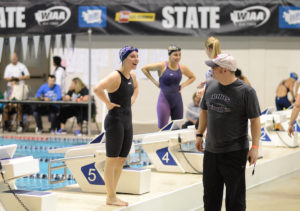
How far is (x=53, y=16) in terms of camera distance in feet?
46.4

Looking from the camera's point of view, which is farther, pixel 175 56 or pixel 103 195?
pixel 175 56

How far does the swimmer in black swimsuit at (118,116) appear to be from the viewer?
4.75 m

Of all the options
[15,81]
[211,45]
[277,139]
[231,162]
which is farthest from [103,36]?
[231,162]

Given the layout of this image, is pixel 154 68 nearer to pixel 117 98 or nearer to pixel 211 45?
pixel 211 45

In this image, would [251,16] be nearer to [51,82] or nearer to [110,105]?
[51,82]

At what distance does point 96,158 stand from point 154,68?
2.72 meters

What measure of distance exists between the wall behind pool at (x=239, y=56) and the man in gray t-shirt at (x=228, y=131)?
10108 millimetres

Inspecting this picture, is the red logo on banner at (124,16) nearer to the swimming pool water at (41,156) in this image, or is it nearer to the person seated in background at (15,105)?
the person seated in background at (15,105)

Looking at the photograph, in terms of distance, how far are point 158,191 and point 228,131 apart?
173cm

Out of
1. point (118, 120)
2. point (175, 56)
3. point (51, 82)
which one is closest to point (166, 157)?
point (175, 56)

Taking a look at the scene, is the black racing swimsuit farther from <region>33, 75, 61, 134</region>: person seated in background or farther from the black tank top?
<region>33, 75, 61, 134</region>: person seated in background

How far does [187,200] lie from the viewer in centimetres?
590

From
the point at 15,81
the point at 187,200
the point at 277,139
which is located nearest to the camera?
the point at 187,200

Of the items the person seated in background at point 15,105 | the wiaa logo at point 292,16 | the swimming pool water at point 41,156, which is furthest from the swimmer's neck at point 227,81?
the wiaa logo at point 292,16
